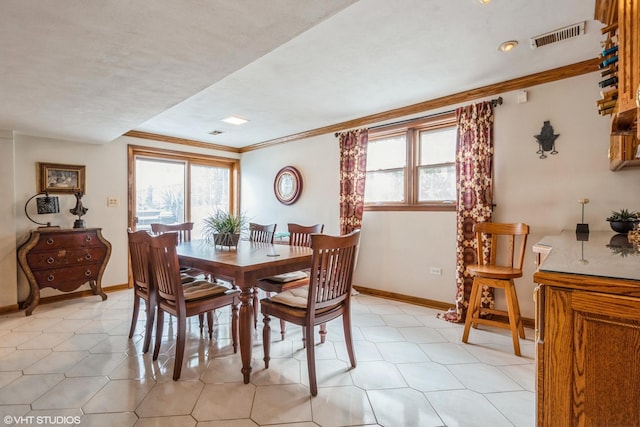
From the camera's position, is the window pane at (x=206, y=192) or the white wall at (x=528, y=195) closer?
the white wall at (x=528, y=195)

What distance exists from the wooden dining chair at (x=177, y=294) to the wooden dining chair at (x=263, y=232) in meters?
1.21

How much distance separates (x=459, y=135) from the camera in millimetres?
3098

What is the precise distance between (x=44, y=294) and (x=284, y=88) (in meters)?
3.80

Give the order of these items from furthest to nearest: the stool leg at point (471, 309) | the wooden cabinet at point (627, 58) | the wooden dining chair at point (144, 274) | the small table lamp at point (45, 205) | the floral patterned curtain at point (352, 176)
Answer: the floral patterned curtain at point (352, 176), the small table lamp at point (45, 205), the stool leg at point (471, 309), the wooden dining chair at point (144, 274), the wooden cabinet at point (627, 58)

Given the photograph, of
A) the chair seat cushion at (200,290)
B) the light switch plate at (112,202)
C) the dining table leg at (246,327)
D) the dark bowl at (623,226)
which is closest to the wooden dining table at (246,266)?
the dining table leg at (246,327)

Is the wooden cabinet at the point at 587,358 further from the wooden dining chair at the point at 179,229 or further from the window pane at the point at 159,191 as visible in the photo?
the window pane at the point at 159,191

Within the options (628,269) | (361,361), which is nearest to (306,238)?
(361,361)

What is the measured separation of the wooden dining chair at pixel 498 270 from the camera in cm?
238

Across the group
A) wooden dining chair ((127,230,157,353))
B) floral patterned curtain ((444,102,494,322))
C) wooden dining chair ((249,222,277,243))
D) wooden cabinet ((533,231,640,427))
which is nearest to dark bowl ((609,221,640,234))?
floral patterned curtain ((444,102,494,322))

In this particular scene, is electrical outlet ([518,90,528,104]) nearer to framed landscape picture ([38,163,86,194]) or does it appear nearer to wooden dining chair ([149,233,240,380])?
wooden dining chair ([149,233,240,380])

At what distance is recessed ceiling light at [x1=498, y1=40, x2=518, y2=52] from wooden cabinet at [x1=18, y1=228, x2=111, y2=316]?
4.59m

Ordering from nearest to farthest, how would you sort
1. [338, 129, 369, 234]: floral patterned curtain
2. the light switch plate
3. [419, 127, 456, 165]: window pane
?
[419, 127, 456, 165]: window pane, [338, 129, 369, 234]: floral patterned curtain, the light switch plate

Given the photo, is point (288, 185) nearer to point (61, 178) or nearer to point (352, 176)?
point (352, 176)

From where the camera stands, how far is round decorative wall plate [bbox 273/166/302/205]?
469 centimetres
